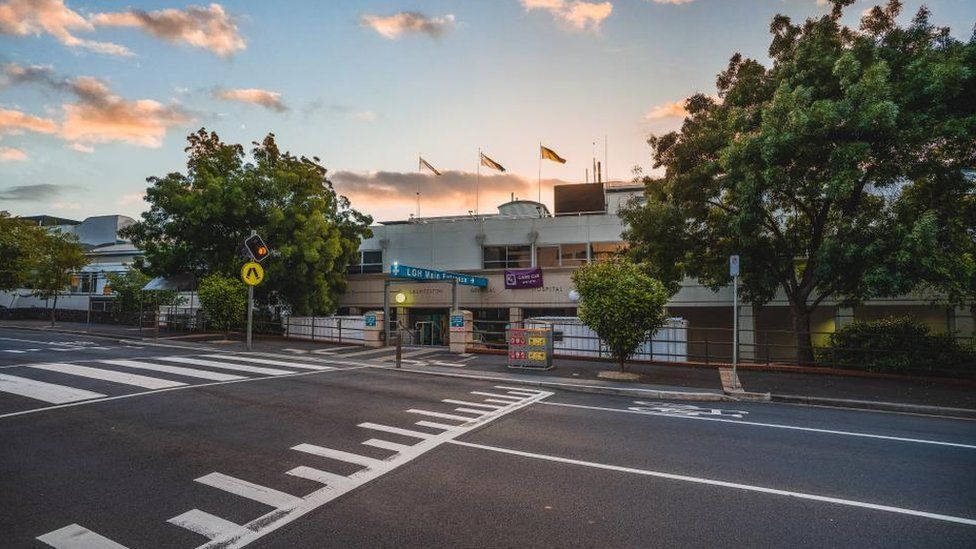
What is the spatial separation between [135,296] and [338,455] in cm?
4192

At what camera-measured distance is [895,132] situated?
12.8 m

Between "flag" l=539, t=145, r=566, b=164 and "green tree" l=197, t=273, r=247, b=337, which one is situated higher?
"flag" l=539, t=145, r=566, b=164

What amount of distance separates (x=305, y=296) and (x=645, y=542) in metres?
26.5

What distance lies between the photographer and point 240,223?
89.4 ft

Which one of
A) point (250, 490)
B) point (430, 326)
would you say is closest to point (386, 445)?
point (250, 490)

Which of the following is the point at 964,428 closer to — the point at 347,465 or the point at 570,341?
the point at 347,465

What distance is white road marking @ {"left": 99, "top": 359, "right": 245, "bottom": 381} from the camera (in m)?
12.1

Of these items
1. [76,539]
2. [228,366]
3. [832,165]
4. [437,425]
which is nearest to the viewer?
[76,539]

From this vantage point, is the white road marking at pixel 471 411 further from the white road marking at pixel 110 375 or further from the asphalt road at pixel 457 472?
the white road marking at pixel 110 375

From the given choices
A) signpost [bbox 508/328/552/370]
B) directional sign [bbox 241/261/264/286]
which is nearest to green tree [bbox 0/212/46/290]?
directional sign [bbox 241/261/264/286]

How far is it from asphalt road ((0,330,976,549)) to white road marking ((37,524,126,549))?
18mm

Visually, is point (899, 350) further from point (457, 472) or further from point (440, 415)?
point (457, 472)

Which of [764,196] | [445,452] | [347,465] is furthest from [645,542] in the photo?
[764,196]

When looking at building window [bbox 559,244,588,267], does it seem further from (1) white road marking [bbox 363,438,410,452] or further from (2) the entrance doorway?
(1) white road marking [bbox 363,438,410,452]
